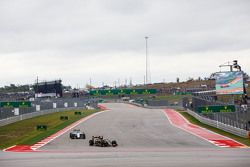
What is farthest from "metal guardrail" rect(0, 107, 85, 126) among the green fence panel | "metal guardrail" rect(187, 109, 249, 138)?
"metal guardrail" rect(187, 109, 249, 138)

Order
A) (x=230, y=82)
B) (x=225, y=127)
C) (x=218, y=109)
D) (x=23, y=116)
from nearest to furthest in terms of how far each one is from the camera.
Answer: (x=225, y=127)
(x=218, y=109)
(x=230, y=82)
(x=23, y=116)

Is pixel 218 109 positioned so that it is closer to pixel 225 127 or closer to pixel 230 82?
pixel 225 127

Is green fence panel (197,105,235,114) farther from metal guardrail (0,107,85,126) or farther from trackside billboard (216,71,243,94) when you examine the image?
metal guardrail (0,107,85,126)

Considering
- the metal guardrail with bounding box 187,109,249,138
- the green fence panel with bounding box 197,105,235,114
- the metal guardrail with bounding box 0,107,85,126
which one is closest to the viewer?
the metal guardrail with bounding box 187,109,249,138

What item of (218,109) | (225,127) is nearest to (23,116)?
(218,109)

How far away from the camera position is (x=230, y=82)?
52.5m

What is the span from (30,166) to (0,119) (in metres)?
33.9

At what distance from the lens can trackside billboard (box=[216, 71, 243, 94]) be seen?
169 feet

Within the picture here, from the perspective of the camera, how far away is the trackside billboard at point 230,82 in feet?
169

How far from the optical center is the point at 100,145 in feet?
108

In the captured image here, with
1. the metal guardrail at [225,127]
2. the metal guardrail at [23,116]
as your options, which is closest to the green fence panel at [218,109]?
the metal guardrail at [225,127]

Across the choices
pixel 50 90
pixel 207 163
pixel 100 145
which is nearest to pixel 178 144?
pixel 100 145

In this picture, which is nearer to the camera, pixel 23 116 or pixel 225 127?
pixel 225 127

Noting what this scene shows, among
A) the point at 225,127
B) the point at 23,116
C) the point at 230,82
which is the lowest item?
the point at 225,127
